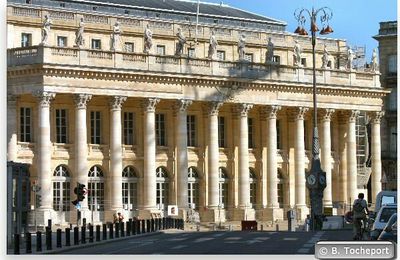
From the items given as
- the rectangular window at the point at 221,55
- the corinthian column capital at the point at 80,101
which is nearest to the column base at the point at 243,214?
the rectangular window at the point at 221,55

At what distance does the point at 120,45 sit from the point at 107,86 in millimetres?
5399

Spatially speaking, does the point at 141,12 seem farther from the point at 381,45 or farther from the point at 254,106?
the point at 381,45

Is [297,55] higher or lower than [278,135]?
higher

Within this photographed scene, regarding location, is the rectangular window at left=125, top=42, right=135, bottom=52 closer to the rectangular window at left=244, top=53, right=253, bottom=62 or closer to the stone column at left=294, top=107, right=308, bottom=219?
the rectangular window at left=244, top=53, right=253, bottom=62

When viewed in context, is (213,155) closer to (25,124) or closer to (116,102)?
(116,102)

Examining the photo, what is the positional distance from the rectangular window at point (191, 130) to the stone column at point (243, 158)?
2.90 meters

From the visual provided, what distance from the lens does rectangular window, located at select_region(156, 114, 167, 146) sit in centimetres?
8906

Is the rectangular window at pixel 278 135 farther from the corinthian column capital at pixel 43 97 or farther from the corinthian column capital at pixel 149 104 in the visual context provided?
the corinthian column capital at pixel 43 97

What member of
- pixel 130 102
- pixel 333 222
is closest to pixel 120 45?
pixel 130 102

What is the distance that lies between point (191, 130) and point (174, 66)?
17.6ft

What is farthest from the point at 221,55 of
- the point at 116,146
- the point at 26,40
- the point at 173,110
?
the point at 26,40

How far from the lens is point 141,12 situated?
92.7 meters

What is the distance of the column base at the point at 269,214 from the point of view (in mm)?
92000

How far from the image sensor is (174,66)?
3455 inches
